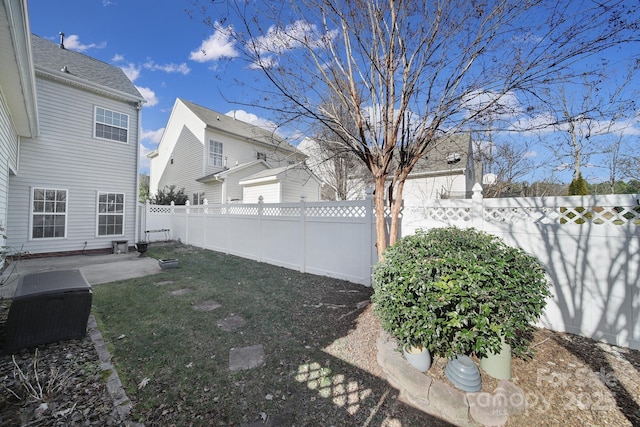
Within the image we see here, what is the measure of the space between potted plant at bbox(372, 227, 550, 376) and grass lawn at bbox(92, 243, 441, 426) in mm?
624

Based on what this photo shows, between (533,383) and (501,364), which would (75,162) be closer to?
(501,364)

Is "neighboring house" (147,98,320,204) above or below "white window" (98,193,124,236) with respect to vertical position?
above

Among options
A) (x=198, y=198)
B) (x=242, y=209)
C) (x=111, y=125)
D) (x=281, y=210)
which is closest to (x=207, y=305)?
(x=281, y=210)

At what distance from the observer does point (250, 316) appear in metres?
3.79

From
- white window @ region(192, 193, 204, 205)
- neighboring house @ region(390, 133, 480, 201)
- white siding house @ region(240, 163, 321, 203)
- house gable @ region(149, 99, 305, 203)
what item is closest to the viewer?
white siding house @ region(240, 163, 321, 203)

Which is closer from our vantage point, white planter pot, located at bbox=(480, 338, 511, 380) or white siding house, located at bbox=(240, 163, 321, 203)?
white planter pot, located at bbox=(480, 338, 511, 380)

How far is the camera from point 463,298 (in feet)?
6.73

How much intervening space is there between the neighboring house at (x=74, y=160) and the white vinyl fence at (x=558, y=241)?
7.92 metres

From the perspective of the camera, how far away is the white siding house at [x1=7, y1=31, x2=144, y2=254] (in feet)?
25.3

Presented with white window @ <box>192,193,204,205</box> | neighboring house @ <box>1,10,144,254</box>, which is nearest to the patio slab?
neighboring house @ <box>1,10,144,254</box>

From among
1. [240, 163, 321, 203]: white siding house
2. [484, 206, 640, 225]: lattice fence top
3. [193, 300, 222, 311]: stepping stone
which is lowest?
[193, 300, 222, 311]: stepping stone

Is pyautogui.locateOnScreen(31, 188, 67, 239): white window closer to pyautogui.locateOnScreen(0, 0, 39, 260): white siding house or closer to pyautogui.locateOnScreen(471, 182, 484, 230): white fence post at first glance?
pyautogui.locateOnScreen(0, 0, 39, 260): white siding house

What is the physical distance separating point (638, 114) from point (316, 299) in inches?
239

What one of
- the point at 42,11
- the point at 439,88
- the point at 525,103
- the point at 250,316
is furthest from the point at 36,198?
the point at 525,103
